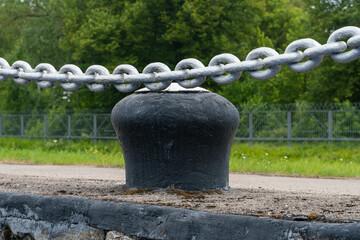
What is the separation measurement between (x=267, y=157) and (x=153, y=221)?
526 inches

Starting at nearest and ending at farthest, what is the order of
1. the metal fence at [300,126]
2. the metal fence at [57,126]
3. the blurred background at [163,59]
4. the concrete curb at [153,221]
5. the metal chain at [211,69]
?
the concrete curb at [153,221], the metal chain at [211,69], the metal fence at [300,126], the blurred background at [163,59], the metal fence at [57,126]

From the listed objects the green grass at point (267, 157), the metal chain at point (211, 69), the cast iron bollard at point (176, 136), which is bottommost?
the green grass at point (267, 157)

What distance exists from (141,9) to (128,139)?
62.7ft

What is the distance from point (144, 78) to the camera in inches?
151

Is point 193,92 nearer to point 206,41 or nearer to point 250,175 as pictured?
point 250,175

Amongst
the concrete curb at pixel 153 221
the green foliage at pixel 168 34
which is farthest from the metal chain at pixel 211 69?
the green foliage at pixel 168 34

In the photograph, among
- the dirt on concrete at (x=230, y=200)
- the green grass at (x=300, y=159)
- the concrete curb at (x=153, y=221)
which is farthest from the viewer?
the green grass at (x=300, y=159)

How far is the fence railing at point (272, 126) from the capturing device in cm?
2002

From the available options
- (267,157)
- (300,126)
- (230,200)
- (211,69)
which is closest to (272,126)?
(300,126)

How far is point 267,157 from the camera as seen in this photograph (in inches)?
636

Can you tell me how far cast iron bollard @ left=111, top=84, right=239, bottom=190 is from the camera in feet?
13.5

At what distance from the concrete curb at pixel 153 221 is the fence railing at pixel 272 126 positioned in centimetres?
1749

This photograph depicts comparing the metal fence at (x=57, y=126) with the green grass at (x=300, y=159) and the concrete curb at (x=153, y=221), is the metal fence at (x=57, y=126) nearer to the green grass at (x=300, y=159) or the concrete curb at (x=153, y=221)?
the green grass at (x=300, y=159)

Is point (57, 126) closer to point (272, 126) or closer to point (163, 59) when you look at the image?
point (163, 59)
